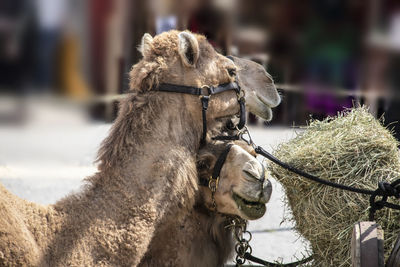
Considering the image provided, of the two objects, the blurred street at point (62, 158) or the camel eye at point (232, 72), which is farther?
the blurred street at point (62, 158)

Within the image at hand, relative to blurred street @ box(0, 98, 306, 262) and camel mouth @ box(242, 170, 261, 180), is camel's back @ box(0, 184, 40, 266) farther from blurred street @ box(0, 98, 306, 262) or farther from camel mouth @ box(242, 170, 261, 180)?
camel mouth @ box(242, 170, 261, 180)

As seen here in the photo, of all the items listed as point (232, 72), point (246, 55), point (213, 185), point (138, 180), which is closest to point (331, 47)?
point (246, 55)

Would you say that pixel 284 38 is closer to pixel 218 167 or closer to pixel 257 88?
pixel 257 88

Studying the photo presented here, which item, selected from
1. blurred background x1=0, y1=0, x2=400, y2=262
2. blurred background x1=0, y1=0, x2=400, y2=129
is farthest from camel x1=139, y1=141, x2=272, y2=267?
blurred background x1=0, y1=0, x2=400, y2=129

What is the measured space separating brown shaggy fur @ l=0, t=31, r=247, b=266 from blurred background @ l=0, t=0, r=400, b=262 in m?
2.30

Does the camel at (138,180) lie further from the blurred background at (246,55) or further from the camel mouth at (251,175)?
the blurred background at (246,55)

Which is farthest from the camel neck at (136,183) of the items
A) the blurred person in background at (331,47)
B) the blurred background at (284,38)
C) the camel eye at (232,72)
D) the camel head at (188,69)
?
the blurred person in background at (331,47)

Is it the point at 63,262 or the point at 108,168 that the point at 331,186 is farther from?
the point at 63,262

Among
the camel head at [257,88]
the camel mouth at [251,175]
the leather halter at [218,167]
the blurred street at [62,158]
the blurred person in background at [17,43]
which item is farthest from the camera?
the blurred person in background at [17,43]

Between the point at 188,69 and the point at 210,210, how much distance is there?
885 millimetres

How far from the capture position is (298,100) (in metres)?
8.89

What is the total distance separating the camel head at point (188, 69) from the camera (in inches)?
142

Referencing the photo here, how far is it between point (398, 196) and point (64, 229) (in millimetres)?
1787

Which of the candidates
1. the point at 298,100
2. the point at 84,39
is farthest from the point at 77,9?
the point at 298,100
